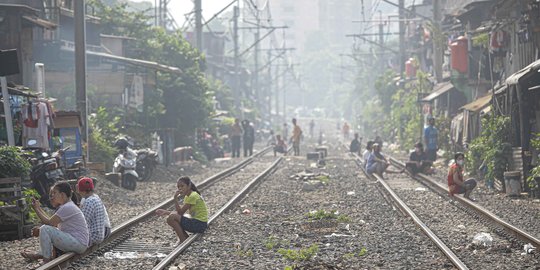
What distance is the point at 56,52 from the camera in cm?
3459

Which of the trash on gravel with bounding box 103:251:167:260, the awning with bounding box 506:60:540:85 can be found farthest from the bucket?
the trash on gravel with bounding box 103:251:167:260

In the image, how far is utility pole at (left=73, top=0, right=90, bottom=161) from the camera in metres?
24.7

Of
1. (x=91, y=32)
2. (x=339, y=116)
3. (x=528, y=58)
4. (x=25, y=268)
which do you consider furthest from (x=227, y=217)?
(x=339, y=116)

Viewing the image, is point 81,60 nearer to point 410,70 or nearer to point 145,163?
point 145,163

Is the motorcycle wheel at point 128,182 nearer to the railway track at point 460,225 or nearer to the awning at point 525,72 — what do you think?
the railway track at point 460,225

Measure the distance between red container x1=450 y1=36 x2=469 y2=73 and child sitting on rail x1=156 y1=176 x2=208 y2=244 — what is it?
24.3m

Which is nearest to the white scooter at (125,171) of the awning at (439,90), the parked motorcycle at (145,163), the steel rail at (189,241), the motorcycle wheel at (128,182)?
the motorcycle wheel at (128,182)

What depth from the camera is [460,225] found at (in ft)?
53.0

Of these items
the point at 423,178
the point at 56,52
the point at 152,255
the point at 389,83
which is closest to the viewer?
the point at 152,255

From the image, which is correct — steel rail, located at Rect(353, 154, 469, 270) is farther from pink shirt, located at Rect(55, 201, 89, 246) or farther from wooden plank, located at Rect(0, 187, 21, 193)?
wooden plank, located at Rect(0, 187, 21, 193)

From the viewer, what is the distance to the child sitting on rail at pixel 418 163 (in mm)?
30078

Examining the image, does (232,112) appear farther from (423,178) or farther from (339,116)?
(339,116)

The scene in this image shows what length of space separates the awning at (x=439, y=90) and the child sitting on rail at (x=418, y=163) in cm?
1121

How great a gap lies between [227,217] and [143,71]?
21011 mm
